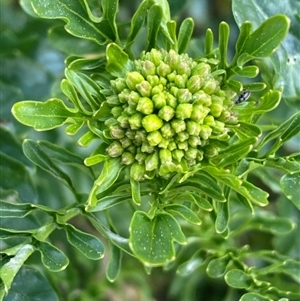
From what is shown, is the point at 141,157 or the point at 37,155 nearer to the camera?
the point at 141,157

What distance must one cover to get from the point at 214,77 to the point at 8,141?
21.1 inches

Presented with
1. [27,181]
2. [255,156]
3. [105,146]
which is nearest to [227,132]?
[255,156]

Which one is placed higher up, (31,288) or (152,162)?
(152,162)

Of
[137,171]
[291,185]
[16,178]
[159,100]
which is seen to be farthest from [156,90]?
[16,178]

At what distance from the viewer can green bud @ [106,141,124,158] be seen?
893 millimetres

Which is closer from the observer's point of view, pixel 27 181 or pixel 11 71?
pixel 27 181

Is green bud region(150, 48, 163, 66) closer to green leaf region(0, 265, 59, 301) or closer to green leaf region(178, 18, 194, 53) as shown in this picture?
green leaf region(178, 18, 194, 53)

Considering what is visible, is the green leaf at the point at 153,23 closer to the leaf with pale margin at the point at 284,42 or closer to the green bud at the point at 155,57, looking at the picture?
the green bud at the point at 155,57

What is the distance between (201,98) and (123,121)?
0.12 metres

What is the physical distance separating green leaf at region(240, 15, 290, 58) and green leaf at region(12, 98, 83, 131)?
28cm

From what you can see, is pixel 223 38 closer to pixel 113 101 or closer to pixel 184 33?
pixel 184 33

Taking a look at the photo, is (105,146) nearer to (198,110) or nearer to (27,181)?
(198,110)

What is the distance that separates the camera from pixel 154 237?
2.75 ft

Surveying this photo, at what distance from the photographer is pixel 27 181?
1.23 metres
